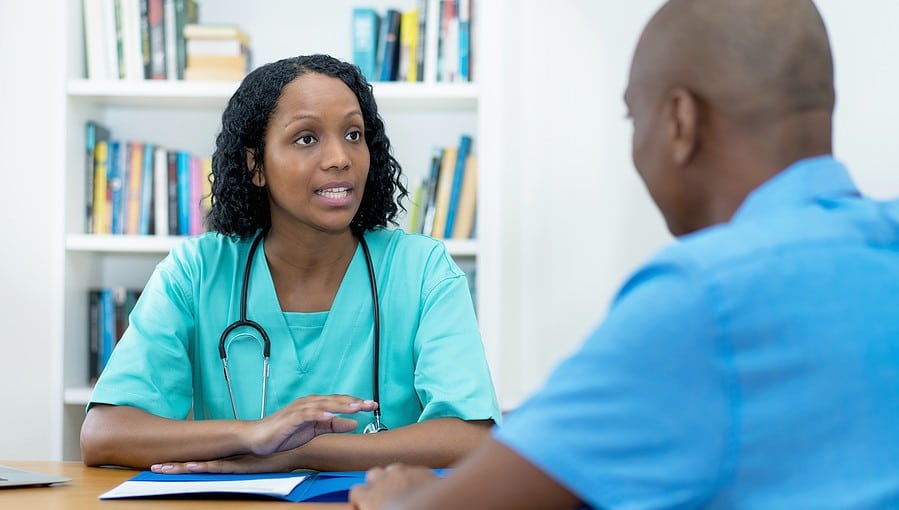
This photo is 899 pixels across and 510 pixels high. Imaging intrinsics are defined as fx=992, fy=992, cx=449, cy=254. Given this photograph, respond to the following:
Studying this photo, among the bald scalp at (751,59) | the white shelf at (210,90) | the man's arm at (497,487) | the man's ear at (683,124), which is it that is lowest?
the man's arm at (497,487)

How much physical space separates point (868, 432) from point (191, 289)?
1.24 m

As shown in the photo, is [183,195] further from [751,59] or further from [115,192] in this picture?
[751,59]

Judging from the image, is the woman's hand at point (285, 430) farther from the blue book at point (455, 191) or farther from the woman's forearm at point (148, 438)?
the blue book at point (455, 191)

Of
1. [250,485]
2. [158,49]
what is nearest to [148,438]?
[250,485]

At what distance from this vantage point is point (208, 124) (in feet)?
9.03

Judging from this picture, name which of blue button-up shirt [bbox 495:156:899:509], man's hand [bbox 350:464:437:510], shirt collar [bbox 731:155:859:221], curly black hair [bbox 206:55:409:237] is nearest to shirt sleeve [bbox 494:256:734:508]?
blue button-up shirt [bbox 495:156:899:509]

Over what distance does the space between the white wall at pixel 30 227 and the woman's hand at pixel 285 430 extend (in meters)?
1.37

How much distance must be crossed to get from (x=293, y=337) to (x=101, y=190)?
1.21m

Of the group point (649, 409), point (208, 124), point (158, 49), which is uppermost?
point (158, 49)

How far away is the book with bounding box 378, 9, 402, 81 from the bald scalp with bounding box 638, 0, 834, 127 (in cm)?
182

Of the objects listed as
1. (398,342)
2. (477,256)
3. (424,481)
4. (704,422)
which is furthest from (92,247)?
(704,422)

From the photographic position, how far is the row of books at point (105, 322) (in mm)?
2627

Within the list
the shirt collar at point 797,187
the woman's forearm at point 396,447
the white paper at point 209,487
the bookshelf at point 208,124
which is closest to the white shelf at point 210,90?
the bookshelf at point 208,124

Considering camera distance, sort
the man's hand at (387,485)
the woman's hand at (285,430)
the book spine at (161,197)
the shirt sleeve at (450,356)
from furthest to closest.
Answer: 1. the book spine at (161,197)
2. the shirt sleeve at (450,356)
3. the woman's hand at (285,430)
4. the man's hand at (387,485)
